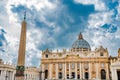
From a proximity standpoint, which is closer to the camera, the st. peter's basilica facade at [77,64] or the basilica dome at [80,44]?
the st. peter's basilica facade at [77,64]

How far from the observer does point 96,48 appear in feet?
221

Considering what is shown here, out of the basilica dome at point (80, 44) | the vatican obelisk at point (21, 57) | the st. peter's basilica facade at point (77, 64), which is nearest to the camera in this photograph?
the vatican obelisk at point (21, 57)

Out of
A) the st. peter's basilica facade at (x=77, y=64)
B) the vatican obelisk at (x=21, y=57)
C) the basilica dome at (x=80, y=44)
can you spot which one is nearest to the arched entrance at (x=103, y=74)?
the st. peter's basilica facade at (x=77, y=64)

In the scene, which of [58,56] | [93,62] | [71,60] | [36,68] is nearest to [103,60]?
[93,62]

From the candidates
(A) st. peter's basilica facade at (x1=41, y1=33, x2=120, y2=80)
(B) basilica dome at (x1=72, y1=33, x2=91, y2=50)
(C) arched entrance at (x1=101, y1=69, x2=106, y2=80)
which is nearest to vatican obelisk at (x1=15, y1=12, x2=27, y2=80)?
(A) st. peter's basilica facade at (x1=41, y1=33, x2=120, y2=80)

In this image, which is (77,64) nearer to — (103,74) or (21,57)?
(103,74)

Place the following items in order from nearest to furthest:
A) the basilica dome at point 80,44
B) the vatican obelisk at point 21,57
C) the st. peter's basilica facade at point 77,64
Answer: the vatican obelisk at point 21,57 < the st. peter's basilica facade at point 77,64 < the basilica dome at point 80,44

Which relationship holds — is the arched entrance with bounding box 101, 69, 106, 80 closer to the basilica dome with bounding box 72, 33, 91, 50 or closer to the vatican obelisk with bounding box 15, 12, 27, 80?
the basilica dome with bounding box 72, 33, 91, 50

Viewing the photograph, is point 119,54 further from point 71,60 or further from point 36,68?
point 36,68

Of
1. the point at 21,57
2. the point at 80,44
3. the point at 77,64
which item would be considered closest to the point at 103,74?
the point at 77,64

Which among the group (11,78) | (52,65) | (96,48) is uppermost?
(96,48)

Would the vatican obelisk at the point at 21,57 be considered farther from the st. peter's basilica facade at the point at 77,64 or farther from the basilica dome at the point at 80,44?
the basilica dome at the point at 80,44

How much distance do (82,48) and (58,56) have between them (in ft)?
44.5

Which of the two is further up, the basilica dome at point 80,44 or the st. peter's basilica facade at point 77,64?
the basilica dome at point 80,44
